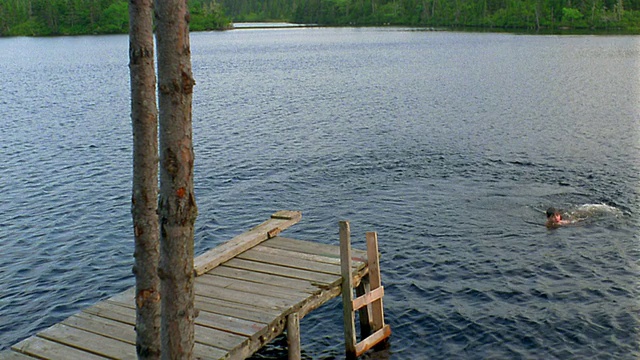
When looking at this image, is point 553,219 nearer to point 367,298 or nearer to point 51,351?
point 367,298

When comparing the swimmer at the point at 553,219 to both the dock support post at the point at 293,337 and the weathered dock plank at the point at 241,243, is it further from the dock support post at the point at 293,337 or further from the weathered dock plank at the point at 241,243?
the dock support post at the point at 293,337

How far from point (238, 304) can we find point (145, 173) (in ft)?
18.1

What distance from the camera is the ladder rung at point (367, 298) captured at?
13078 millimetres

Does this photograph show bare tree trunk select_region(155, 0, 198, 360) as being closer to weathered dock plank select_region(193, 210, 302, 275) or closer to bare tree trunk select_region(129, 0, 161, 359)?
bare tree trunk select_region(129, 0, 161, 359)

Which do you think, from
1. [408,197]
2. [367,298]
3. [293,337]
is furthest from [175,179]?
[408,197]

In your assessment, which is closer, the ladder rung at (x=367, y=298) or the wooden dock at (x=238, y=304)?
the wooden dock at (x=238, y=304)

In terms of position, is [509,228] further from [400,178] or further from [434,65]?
[434,65]

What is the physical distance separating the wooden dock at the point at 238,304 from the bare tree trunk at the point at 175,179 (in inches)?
140

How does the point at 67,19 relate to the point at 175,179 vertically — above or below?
above

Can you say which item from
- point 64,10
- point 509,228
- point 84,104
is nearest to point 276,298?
point 509,228

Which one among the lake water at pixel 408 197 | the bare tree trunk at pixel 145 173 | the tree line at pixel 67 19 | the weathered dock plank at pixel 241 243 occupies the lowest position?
the lake water at pixel 408 197

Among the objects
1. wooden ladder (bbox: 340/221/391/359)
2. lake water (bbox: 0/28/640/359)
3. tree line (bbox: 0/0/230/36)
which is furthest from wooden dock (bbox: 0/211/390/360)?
tree line (bbox: 0/0/230/36)

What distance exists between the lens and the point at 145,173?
6.98 m

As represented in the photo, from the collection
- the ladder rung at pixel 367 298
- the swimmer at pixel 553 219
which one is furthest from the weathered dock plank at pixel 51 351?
the swimmer at pixel 553 219
